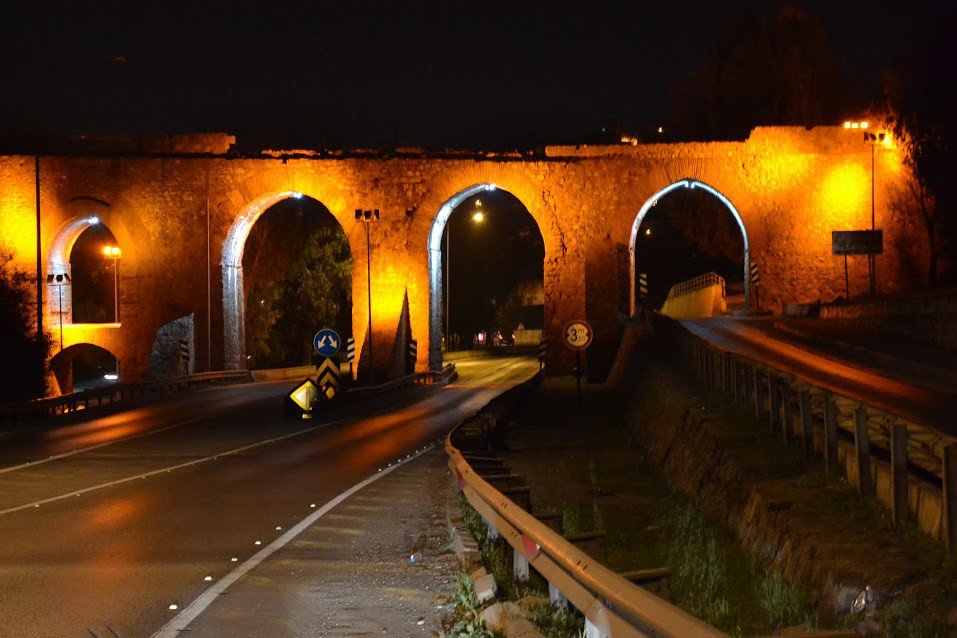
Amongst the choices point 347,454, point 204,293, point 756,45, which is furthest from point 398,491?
point 756,45

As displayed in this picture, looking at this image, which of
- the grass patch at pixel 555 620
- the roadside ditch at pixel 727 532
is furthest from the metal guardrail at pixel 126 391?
the grass patch at pixel 555 620

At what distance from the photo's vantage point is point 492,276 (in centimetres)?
9106

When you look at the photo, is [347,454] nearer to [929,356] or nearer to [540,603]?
[540,603]

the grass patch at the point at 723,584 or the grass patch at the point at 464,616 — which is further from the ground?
the grass patch at the point at 464,616

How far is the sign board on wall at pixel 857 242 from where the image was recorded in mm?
38344

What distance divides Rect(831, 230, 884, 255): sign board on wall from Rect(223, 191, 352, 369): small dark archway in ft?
108

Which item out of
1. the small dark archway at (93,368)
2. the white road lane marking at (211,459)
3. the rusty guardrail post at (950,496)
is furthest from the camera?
the small dark archway at (93,368)

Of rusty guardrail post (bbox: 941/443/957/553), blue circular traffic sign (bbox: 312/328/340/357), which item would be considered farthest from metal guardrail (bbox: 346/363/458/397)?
rusty guardrail post (bbox: 941/443/957/553)

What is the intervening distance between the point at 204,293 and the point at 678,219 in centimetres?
3185

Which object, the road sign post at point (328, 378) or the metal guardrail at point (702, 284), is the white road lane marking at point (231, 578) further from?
the metal guardrail at point (702, 284)

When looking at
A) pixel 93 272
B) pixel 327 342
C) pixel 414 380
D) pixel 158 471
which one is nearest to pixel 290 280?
pixel 93 272

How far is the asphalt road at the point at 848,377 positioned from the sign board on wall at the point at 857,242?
727cm

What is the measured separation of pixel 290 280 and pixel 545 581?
57067 millimetres

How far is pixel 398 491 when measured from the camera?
517 inches
